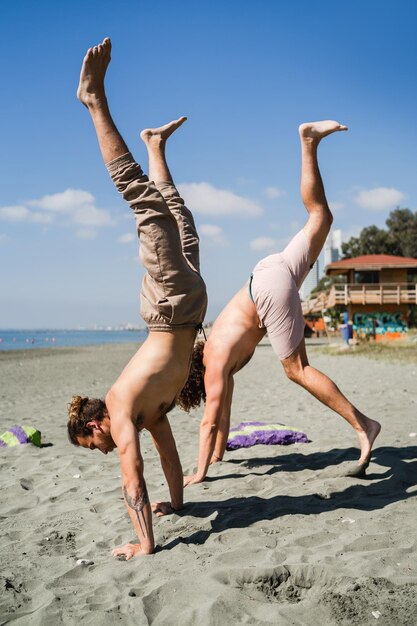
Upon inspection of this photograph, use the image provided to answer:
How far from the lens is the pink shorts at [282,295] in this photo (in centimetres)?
414

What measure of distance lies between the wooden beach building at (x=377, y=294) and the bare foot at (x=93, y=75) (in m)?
34.4

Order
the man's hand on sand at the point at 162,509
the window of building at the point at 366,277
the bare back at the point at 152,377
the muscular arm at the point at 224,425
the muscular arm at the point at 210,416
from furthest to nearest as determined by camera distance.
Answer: the window of building at the point at 366,277, the muscular arm at the point at 224,425, the muscular arm at the point at 210,416, the man's hand on sand at the point at 162,509, the bare back at the point at 152,377

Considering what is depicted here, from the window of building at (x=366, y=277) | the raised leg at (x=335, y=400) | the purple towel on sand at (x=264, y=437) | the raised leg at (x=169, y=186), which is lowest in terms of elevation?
the purple towel on sand at (x=264, y=437)

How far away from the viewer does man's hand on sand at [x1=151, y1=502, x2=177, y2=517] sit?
12.2 ft

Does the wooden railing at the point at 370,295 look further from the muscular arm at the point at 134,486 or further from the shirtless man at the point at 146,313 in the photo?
the muscular arm at the point at 134,486

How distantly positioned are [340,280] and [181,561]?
67242mm

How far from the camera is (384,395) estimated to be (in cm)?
957

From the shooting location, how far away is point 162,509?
3.73 meters

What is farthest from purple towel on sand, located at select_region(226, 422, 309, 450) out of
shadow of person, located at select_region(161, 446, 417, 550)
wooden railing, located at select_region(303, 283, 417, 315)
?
wooden railing, located at select_region(303, 283, 417, 315)

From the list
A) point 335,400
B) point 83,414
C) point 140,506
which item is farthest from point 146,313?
point 335,400

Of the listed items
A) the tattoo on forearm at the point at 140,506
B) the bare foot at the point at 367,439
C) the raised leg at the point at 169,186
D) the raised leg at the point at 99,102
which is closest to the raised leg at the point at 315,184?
the raised leg at the point at 169,186

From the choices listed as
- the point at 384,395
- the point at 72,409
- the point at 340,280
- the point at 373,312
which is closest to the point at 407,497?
the point at 72,409

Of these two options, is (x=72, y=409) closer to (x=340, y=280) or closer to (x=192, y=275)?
(x=192, y=275)

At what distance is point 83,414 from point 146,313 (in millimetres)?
847
